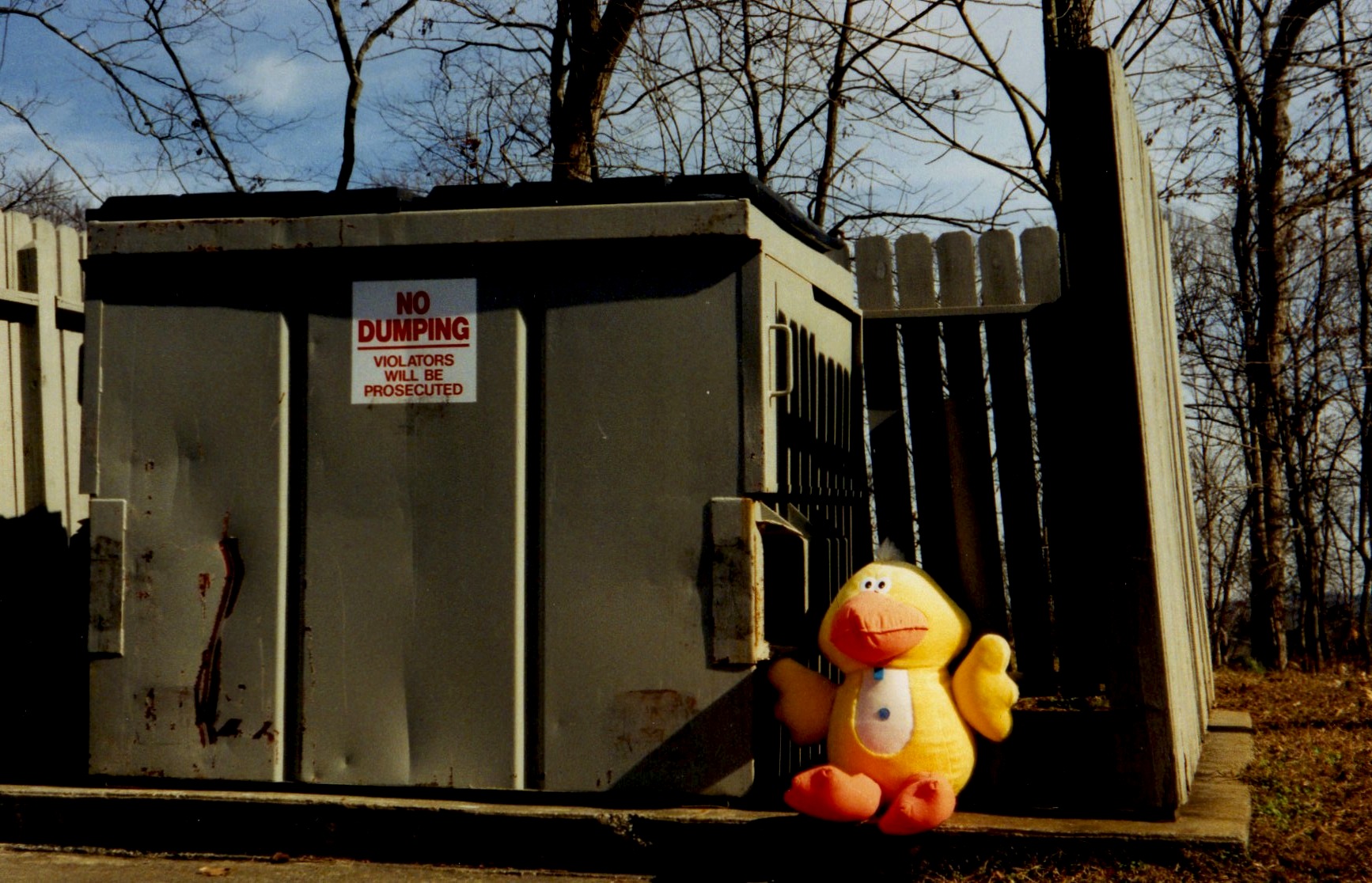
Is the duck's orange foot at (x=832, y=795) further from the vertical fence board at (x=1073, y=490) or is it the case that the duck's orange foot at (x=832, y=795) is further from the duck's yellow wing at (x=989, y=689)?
the vertical fence board at (x=1073, y=490)

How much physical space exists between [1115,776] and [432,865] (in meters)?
2.01

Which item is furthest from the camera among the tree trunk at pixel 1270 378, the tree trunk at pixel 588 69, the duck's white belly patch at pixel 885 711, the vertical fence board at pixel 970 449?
the tree trunk at pixel 1270 378

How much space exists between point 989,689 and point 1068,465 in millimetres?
1315

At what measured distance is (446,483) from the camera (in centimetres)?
399

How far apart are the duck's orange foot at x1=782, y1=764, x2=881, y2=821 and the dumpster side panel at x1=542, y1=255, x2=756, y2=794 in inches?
15.8

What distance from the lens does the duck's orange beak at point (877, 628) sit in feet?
11.8

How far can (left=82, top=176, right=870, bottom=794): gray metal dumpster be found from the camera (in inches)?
152

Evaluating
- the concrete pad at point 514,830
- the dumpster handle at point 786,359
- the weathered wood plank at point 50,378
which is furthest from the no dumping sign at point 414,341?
the weathered wood plank at point 50,378

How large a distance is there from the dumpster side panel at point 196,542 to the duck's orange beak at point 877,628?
5.80 feet

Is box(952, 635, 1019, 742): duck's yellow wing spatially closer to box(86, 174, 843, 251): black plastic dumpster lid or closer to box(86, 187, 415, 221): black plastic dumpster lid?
box(86, 174, 843, 251): black plastic dumpster lid

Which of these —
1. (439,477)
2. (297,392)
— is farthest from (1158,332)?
(297,392)

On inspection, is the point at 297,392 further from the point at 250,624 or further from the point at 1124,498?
the point at 1124,498

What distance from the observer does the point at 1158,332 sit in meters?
4.89

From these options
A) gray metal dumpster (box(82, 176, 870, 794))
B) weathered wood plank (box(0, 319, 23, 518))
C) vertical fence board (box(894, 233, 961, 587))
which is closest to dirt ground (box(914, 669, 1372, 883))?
gray metal dumpster (box(82, 176, 870, 794))
